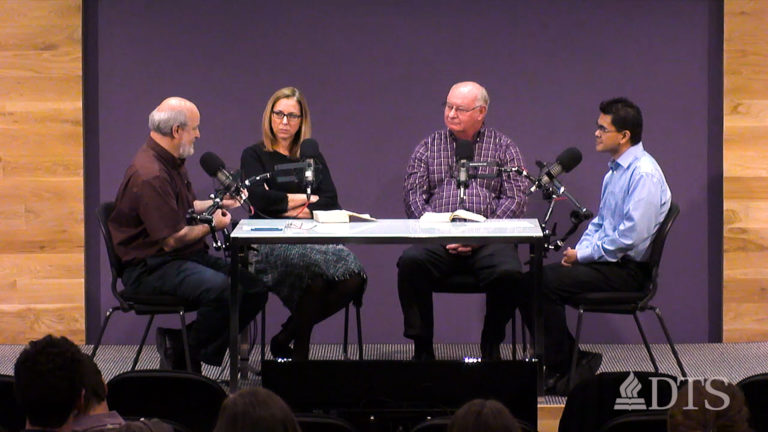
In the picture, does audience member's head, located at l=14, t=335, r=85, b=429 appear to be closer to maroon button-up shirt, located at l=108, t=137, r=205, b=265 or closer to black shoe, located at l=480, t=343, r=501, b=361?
maroon button-up shirt, located at l=108, t=137, r=205, b=265

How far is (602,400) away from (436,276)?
6.58ft

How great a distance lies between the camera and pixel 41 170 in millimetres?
6391

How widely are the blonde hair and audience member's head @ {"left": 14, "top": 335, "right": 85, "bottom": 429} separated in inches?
111

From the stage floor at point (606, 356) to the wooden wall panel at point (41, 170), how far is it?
24cm

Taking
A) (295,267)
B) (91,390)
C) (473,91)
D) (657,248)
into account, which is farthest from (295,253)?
(91,390)

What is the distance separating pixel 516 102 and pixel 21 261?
2860 mm

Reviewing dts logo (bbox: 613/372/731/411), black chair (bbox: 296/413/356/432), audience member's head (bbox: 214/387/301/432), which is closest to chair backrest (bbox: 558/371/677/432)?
dts logo (bbox: 613/372/731/411)

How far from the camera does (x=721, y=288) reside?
6.55m

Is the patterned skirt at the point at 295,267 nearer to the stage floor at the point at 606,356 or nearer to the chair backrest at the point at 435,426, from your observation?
the stage floor at the point at 606,356

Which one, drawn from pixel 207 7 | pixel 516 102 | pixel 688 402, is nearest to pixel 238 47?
pixel 207 7

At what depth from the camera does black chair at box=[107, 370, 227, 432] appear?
3.63 meters

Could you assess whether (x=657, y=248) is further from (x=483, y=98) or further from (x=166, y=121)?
(x=166, y=121)

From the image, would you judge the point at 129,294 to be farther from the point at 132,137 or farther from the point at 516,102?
the point at 516,102

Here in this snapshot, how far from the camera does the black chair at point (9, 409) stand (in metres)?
3.58
